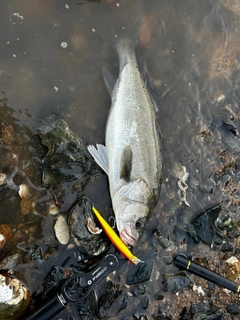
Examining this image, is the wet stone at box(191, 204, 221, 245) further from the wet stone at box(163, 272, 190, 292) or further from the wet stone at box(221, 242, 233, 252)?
the wet stone at box(163, 272, 190, 292)

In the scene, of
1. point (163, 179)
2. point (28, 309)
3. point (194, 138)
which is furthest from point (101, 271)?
point (194, 138)

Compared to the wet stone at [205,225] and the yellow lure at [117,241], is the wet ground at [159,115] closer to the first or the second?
the wet stone at [205,225]

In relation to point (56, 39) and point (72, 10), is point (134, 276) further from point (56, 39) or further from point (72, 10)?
point (72, 10)

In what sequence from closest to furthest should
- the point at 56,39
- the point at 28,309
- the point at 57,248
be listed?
the point at 28,309
the point at 57,248
the point at 56,39

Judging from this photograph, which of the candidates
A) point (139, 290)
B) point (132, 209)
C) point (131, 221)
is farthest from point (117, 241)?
point (139, 290)

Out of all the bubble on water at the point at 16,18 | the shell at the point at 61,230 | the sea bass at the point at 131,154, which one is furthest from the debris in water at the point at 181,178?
the bubble on water at the point at 16,18

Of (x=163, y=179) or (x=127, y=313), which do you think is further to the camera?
(x=163, y=179)
